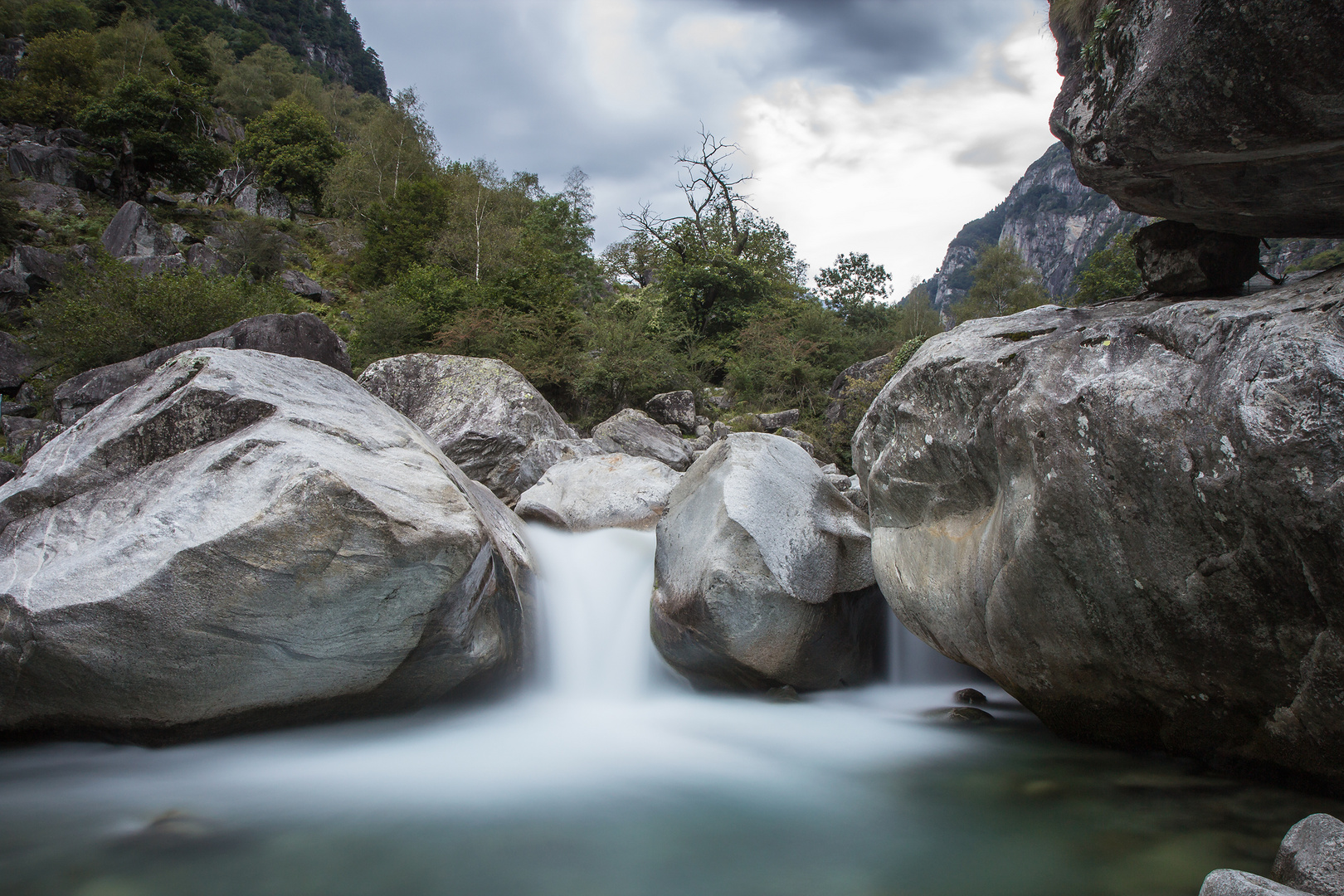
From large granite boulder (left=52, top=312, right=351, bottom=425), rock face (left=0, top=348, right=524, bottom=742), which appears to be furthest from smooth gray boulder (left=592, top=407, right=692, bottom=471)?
rock face (left=0, top=348, right=524, bottom=742)

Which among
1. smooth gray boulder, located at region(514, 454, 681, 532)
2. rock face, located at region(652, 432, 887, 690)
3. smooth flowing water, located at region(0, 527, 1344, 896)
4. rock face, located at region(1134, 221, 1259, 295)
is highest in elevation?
rock face, located at region(1134, 221, 1259, 295)

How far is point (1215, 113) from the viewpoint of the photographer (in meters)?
3.45

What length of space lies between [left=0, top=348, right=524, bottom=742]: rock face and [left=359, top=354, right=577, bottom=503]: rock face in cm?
605

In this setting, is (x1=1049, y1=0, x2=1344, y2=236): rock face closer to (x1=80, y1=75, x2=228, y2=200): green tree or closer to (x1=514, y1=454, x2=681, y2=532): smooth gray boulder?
(x1=514, y1=454, x2=681, y2=532): smooth gray boulder

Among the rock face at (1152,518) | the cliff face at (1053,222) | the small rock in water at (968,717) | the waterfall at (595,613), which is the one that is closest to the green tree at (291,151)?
the waterfall at (595,613)

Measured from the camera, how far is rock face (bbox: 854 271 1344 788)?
10.5 feet

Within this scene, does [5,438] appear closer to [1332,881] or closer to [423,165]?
[1332,881]


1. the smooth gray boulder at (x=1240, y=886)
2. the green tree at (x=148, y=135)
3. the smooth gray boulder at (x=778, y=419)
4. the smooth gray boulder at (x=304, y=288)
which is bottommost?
the smooth gray boulder at (x=1240, y=886)

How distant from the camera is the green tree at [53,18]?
42312mm

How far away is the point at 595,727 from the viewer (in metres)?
5.89

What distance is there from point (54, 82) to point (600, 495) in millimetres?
43268

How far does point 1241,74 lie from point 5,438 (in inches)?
770

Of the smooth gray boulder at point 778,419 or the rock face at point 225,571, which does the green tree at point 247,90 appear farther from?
the rock face at point 225,571

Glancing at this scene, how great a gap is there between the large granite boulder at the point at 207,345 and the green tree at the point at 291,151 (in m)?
31.2
